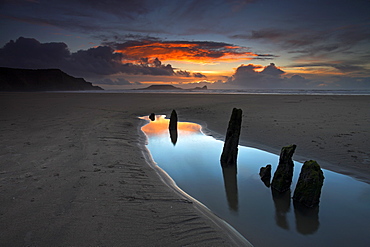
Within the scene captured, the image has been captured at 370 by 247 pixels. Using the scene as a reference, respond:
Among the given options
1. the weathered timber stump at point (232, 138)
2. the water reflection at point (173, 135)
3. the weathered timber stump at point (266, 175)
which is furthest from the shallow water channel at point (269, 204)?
the water reflection at point (173, 135)

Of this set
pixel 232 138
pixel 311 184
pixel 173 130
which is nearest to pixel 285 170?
pixel 311 184

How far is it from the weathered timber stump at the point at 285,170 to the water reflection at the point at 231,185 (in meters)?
1.09

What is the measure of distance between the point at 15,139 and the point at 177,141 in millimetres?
6622

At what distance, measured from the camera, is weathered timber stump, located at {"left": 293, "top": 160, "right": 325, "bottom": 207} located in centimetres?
443

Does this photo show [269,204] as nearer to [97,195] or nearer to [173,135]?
[97,195]

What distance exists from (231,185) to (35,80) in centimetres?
17642

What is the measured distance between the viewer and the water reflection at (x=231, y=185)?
4.84 meters

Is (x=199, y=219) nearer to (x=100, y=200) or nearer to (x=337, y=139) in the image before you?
(x=100, y=200)

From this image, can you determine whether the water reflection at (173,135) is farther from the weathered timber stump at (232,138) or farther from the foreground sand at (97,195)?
the weathered timber stump at (232,138)

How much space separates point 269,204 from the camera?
4777 millimetres

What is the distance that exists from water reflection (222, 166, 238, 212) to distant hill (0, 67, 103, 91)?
159 m

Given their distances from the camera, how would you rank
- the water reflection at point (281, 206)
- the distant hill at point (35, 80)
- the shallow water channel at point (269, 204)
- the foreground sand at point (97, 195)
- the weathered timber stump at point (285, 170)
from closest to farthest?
the foreground sand at point (97, 195) → the shallow water channel at point (269, 204) → the water reflection at point (281, 206) → the weathered timber stump at point (285, 170) → the distant hill at point (35, 80)

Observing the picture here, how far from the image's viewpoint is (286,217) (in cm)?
429

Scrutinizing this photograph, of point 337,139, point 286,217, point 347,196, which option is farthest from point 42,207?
point 337,139
